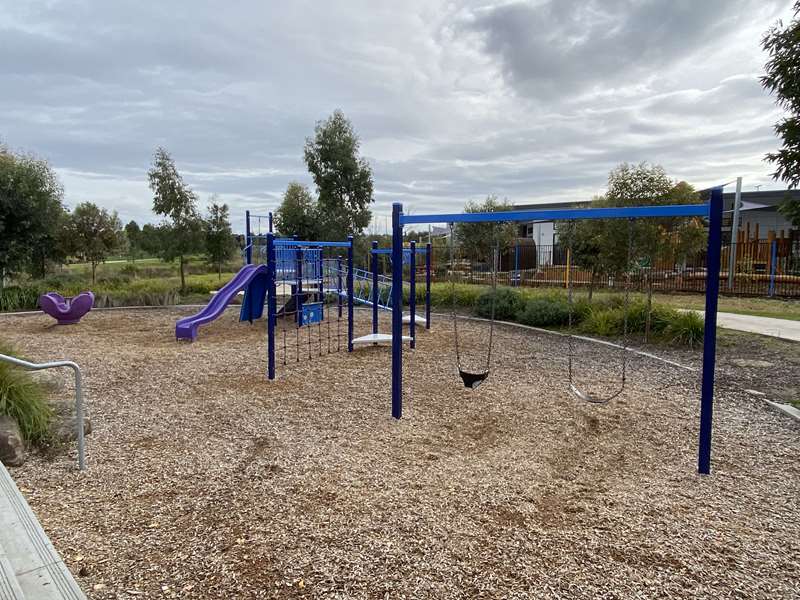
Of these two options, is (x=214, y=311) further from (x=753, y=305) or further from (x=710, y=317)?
(x=753, y=305)

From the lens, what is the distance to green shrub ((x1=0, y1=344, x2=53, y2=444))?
3.89 metres

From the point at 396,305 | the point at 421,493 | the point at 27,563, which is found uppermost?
the point at 396,305

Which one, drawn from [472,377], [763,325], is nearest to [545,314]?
[763,325]

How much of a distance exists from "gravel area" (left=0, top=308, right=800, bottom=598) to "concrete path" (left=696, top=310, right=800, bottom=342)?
3.64 meters

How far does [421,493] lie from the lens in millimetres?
3223

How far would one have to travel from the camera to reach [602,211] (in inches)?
150

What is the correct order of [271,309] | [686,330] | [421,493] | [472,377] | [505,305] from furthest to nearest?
[505,305], [686,330], [271,309], [472,377], [421,493]

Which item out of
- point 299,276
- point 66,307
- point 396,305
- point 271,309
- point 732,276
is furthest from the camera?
point 732,276

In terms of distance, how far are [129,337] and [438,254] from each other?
2518 centimetres

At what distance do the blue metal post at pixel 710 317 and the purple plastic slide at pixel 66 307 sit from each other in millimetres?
11131

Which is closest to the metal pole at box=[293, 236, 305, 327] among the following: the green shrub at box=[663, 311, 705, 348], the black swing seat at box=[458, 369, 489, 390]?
the black swing seat at box=[458, 369, 489, 390]

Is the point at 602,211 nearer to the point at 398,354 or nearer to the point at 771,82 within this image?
the point at 398,354

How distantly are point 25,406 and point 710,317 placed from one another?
5262 millimetres

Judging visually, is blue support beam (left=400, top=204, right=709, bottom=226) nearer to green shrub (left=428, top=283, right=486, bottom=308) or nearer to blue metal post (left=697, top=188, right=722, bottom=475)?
blue metal post (left=697, top=188, right=722, bottom=475)
